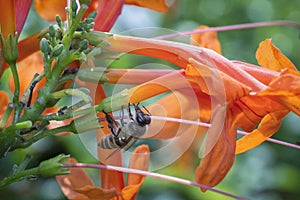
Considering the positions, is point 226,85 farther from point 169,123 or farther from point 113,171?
point 113,171

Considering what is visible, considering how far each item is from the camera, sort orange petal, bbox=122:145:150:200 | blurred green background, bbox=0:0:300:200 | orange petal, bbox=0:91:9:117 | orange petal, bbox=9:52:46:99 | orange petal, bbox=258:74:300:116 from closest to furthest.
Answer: orange petal, bbox=258:74:300:116, orange petal, bbox=122:145:150:200, orange petal, bbox=0:91:9:117, orange petal, bbox=9:52:46:99, blurred green background, bbox=0:0:300:200

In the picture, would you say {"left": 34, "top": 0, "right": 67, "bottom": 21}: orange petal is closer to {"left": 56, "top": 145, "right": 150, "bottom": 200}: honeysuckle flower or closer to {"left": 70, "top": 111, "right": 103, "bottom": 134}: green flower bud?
{"left": 56, "top": 145, "right": 150, "bottom": 200}: honeysuckle flower

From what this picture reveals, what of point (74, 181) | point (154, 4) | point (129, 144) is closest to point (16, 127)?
point (129, 144)

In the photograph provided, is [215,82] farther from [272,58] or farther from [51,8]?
[51,8]

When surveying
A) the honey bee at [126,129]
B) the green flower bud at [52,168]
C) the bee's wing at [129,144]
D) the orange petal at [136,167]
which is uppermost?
the honey bee at [126,129]

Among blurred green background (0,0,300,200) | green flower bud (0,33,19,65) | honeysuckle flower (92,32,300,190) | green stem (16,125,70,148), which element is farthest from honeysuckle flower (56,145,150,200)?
blurred green background (0,0,300,200)

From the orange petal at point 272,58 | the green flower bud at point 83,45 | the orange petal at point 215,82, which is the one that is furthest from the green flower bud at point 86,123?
the orange petal at point 272,58

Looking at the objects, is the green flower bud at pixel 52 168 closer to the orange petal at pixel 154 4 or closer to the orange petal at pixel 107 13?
the orange petal at pixel 107 13
